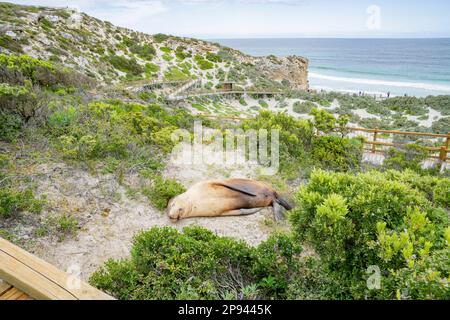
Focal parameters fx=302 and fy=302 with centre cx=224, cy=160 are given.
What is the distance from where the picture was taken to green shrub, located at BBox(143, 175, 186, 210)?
21.2 feet

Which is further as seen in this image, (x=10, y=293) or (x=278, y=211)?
(x=278, y=211)

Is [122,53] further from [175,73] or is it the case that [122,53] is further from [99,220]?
[99,220]

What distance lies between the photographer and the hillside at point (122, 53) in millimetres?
23312

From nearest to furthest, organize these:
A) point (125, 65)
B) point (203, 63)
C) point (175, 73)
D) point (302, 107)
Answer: point (302, 107) → point (125, 65) → point (175, 73) → point (203, 63)

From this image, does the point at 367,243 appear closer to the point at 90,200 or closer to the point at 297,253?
the point at 297,253

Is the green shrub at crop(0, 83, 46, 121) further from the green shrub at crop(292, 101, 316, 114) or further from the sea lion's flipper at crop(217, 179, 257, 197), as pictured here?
the green shrub at crop(292, 101, 316, 114)

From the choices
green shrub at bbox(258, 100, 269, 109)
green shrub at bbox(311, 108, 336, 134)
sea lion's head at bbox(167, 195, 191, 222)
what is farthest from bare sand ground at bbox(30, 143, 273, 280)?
green shrub at bbox(258, 100, 269, 109)

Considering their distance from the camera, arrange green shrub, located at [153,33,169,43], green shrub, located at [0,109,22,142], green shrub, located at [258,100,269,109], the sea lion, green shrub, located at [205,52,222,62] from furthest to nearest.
Answer: green shrub, located at [153,33,169,43]
green shrub, located at [205,52,222,62]
green shrub, located at [258,100,269,109]
green shrub, located at [0,109,22,142]
the sea lion

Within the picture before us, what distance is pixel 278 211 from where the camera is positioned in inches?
255

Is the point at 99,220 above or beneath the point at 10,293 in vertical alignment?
beneath

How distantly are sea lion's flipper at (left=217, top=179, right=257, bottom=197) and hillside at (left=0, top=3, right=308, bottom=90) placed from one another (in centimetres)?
1824

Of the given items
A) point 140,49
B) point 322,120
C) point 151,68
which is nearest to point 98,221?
point 322,120

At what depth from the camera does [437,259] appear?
96.3 inches

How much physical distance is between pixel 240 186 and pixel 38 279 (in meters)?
4.87
